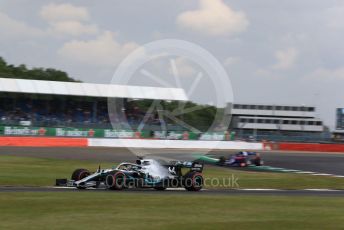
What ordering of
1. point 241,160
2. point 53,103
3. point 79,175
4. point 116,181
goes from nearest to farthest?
point 116,181, point 79,175, point 241,160, point 53,103

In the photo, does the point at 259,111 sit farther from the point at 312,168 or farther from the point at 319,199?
the point at 319,199

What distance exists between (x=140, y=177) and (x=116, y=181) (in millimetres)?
1101

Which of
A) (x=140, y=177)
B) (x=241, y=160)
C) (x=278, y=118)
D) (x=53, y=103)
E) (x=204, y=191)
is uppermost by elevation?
(x=278, y=118)

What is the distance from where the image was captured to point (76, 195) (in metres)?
16.5

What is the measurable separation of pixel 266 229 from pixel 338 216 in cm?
315

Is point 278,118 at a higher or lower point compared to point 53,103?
higher

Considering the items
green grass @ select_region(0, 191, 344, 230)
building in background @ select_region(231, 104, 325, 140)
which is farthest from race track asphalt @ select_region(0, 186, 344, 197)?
building in background @ select_region(231, 104, 325, 140)

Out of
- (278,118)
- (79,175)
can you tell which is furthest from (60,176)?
(278,118)

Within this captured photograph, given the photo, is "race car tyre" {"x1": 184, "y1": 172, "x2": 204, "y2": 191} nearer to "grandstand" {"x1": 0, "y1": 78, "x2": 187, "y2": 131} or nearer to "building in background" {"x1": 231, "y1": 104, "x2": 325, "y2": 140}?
"grandstand" {"x1": 0, "y1": 78, "x2": 187, "y2": 131}

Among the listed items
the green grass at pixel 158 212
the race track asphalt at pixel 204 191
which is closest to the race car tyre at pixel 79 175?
the race track asphalt at pixel 204 191

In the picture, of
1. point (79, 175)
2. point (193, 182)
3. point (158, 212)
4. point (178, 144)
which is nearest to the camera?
point (158, 212)

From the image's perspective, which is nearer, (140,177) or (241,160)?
(140,177)

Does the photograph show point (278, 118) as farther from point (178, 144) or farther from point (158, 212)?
point (158, 212)

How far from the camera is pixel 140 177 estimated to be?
778 inches
